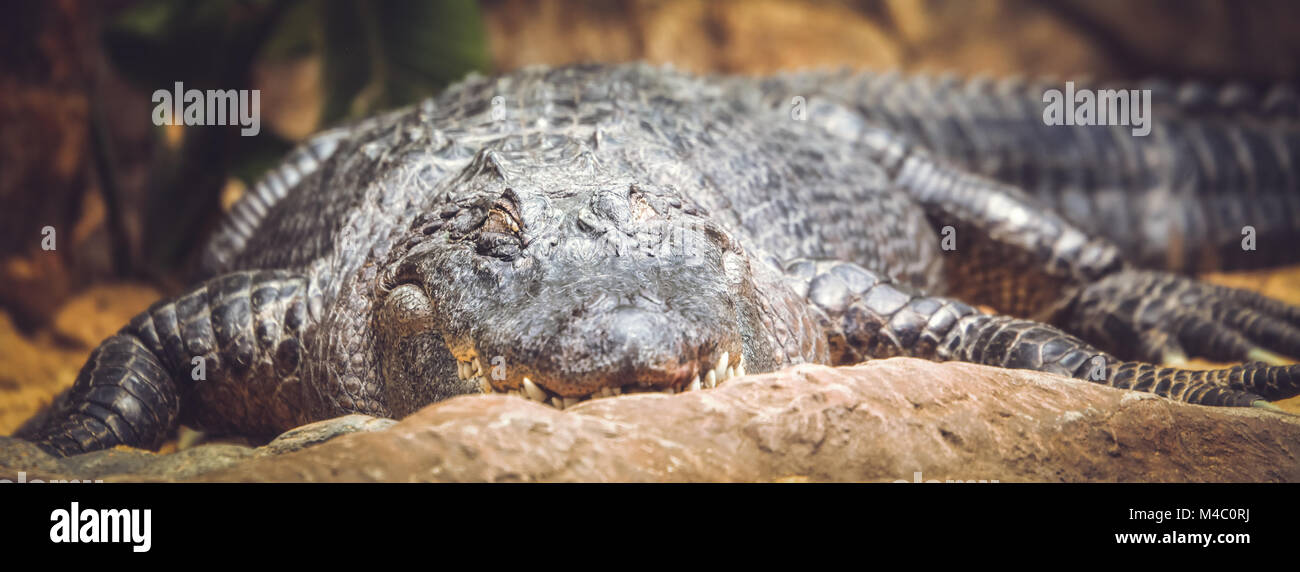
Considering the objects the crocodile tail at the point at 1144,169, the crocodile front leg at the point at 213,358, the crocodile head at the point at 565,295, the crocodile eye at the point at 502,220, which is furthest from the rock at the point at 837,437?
the crocodile tail at the point at 1144,169

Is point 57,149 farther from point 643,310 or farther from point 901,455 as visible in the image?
point 901,455

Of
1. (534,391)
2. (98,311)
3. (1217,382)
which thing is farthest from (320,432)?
(98,311)

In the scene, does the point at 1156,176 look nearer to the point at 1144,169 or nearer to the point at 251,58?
the point at 1144,169

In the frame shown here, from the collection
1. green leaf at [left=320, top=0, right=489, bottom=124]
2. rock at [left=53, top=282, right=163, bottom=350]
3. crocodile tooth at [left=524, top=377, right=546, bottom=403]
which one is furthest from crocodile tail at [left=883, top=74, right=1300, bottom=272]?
rock at [left=53, top=282, right=163, bottom=350]

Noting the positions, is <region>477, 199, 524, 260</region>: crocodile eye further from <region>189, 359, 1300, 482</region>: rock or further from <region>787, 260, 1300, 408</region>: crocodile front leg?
<region>787, 260, 1300, 408</region>: crocodile front leg

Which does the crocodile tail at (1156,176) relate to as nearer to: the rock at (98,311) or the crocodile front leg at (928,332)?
the crocodile front leg at (928,332)

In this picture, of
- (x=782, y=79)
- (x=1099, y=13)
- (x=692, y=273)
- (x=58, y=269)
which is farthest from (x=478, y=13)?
(x=1099, y=13)
